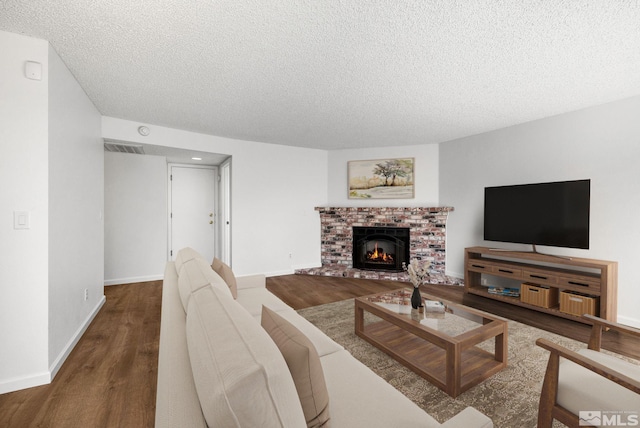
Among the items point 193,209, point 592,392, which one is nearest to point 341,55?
point 592,392

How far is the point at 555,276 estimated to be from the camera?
3.20 metres

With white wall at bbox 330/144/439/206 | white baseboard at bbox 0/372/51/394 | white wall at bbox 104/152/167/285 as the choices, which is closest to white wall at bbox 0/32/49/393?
white baseboard at bbox 0/372/51/394

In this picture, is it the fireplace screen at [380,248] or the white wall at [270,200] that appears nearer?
the white wall at [270,200]

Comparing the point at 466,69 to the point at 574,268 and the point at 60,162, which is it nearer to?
the point at 574,268

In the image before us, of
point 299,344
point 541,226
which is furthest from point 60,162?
point 541,226

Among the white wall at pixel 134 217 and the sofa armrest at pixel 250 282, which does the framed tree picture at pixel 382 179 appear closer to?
the sofa armrest at pixel 250 282

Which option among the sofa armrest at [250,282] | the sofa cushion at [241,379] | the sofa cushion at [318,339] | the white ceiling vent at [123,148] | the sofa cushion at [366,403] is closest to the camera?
the sofa cushion at [241,379]

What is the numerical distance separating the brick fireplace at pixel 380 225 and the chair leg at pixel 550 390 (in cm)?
341

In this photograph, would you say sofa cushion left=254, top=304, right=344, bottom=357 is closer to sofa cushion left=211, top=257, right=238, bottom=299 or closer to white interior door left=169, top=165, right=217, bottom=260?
sofa cushion left=211, top=257, right=238, bottom=299

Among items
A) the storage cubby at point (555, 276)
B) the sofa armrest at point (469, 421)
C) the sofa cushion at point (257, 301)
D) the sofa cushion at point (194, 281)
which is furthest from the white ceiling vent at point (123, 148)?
the storage cubby at point (555, 276)

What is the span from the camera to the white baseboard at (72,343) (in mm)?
2080

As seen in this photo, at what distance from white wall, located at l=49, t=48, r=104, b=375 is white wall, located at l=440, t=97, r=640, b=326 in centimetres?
509

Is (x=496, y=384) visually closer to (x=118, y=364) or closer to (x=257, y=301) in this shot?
(x=257, y=301)

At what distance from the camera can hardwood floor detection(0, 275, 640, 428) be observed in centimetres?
167
